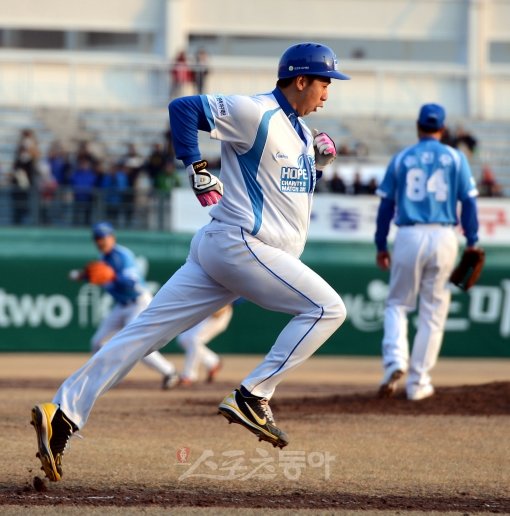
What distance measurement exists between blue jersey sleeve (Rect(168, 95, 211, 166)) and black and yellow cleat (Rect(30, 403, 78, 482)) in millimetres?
1475

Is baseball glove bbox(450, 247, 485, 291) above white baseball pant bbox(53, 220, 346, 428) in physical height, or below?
below

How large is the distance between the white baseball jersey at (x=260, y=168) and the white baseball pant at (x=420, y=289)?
12.7 feet

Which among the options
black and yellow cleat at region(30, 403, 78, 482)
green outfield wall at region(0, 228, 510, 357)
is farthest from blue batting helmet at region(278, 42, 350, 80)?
green outfield wall at region(0, 228, 510, 357)

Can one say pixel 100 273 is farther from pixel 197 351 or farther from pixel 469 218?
pixel 469 218

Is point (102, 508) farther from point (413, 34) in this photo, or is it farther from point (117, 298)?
point (413, 34)

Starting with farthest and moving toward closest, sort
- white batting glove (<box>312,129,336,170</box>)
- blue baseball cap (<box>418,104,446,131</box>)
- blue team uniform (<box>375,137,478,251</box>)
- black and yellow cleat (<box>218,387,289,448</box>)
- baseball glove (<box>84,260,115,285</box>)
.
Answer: baseball glove (<box>84,260,115,285</box>) < blue baseball cap (<box>418,104,446,131</box>) < blue team uniform (<box>375,137,478,251</box>) < white batting glove (<box>312,129,336,170</box>) < black and yellow cleat (<box>218,387,289,448</box>)

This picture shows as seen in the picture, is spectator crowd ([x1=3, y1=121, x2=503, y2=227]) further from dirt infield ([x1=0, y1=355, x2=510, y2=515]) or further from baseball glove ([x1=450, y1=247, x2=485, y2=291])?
baseball glove ([x1=450, y1=247, x2=485, y2=291])

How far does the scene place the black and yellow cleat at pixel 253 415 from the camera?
6312mm

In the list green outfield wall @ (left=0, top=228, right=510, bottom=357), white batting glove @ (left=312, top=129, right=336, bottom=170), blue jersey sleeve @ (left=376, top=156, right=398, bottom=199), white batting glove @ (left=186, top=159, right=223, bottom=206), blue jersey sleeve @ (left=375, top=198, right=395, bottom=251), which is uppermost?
white batting glove @ (left=312, top=129, right=336, bottom=170)

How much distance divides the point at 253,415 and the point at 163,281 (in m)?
11.3

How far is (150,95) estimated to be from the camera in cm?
2666

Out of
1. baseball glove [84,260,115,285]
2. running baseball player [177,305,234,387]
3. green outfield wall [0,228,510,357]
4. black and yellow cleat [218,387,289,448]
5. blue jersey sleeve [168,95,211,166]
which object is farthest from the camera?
green outfield wall [0,228,510,357]

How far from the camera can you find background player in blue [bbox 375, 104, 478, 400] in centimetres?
1014

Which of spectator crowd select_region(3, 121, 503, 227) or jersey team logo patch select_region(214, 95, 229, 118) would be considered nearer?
jersey team logo patch select_region(214, 95, 229, 118)
